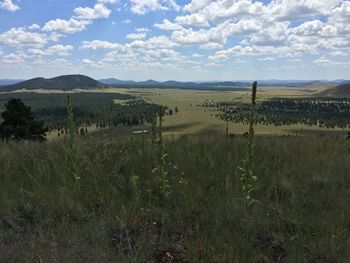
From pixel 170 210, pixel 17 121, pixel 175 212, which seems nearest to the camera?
pixel 175 212

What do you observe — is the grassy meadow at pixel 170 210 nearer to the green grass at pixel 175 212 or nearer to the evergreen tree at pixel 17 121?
the green grass at pixel 175 212

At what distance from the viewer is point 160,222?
487cm

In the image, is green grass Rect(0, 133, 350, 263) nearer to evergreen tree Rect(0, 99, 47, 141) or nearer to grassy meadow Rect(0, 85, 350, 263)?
grassy meadow Rect(0, 85, 350, 263)

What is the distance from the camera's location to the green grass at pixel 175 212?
3984mm

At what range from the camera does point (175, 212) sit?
5.05 metres

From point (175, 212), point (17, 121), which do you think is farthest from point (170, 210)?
point (17, 121)

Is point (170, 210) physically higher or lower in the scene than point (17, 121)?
higher

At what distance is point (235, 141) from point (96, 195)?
4.77 m

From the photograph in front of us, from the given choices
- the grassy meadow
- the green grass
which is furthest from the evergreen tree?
the green grass

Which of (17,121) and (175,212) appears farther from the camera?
(17,121)

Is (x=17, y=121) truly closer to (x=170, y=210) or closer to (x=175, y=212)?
(x=170, y=210)

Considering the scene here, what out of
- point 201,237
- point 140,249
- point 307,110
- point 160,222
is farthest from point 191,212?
point 307,110

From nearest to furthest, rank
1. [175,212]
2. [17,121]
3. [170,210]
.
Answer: [175,212]
[170,210]
[17,121]

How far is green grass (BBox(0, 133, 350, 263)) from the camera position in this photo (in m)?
3.98
